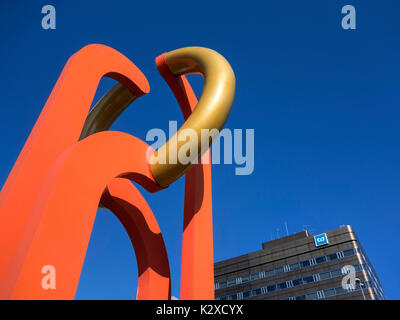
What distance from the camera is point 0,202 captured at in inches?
174

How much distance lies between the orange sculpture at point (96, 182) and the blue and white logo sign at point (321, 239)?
5644 centimetres

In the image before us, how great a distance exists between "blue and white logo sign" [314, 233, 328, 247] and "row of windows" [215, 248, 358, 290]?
2.35 m

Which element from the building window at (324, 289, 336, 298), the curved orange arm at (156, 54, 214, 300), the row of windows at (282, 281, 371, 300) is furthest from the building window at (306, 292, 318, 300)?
the curved orange arm at (156, 54, 214, 300)

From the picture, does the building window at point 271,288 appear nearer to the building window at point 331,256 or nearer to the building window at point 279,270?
the building window at point 279,270

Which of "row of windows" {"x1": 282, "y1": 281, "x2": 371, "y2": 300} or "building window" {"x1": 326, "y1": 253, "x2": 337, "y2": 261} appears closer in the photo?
"row of windows" {"x1": 282, "y1": 281, "x2": 371, "y2": 300}

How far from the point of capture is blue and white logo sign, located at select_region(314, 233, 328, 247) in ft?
194

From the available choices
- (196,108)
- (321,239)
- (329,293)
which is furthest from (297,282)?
(196,108)

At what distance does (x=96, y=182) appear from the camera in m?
4.91

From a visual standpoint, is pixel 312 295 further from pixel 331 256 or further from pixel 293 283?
pixel 331 256

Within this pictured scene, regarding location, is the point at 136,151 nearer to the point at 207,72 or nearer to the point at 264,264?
the point at 207,72

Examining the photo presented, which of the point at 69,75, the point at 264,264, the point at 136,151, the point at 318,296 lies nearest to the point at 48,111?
the point at 69,75

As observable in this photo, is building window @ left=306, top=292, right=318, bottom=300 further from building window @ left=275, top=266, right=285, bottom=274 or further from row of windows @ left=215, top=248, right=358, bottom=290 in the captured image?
building window @ left=275, top=266, right=285, bottom=274

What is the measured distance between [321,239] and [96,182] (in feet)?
200

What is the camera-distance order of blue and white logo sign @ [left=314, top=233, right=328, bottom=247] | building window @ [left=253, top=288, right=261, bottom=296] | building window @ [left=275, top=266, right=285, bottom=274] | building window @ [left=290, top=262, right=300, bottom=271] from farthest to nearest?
building window @ [left=253, top=288, right=261, bottom=296], building window @ [left=275, top=266, right=285, bottom=274], building window @ [left=290, top=262, right=300, bottom=271], blue and white logo sign @ [left=314, top=233, right=328, bottom=247]
